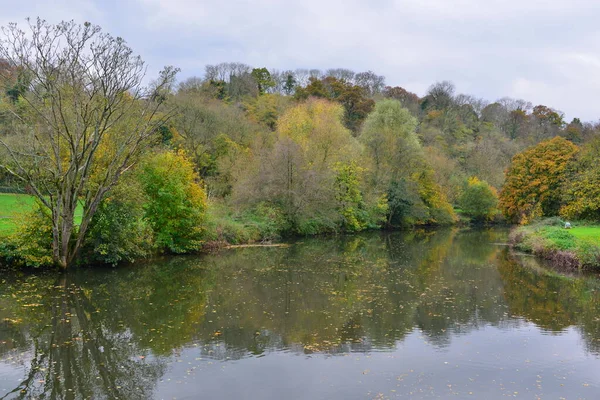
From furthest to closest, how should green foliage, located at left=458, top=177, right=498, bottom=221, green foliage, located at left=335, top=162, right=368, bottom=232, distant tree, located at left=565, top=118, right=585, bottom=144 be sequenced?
distant tree, located at left=565, top=118, right=585, bottom=144
green foliage, located at left=458, top=177, right=498, bottom=221
green foliage, located at left=335, top=162, right=368, bottom=232

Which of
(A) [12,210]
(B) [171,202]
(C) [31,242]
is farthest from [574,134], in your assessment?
(C) [31,242]

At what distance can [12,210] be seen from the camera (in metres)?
24.7

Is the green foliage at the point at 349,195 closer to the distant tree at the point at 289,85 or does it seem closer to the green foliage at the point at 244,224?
the green foliage at the point at 244,224

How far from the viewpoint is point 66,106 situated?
67.4 feet

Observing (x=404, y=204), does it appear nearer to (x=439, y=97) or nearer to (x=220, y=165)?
(x=220, y=165)

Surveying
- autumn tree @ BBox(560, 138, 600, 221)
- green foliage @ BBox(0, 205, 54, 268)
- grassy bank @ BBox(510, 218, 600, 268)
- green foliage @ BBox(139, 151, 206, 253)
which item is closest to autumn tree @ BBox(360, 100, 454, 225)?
grassy bank @ BBox(510, 218, 600, 268)

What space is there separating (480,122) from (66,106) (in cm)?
8006

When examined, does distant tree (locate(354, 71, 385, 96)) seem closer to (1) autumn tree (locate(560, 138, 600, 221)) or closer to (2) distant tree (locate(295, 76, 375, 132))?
(2) distant tree (locate(295, 76, 375, 132))

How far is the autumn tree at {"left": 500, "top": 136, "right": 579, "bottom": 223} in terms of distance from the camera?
119 feet

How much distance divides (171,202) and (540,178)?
93.1 feet

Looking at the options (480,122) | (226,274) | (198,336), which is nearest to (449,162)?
(480,122)

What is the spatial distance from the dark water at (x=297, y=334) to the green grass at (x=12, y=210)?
8.19 feet

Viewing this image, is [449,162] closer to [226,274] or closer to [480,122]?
[480,122]

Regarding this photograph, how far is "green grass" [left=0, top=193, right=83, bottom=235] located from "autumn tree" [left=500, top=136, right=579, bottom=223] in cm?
3277
